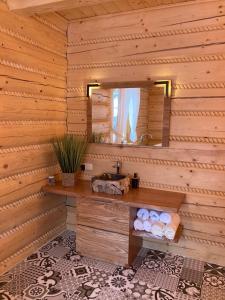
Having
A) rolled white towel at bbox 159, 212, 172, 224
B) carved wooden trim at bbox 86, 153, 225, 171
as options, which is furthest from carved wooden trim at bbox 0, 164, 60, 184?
rolled white towel at bbox 159, 212, 172, 224

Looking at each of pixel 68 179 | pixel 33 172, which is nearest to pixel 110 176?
pixel 68 179

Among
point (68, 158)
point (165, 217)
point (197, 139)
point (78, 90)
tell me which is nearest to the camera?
point (165, 217)

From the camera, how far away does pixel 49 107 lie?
8.90 ft

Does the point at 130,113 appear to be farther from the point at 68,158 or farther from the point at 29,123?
the point at 29,123

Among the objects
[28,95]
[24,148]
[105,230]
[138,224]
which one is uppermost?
[28,95]

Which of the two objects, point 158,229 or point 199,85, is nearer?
point 158,229

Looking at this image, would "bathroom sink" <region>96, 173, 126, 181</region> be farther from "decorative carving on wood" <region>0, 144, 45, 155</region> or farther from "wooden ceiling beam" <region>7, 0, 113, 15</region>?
"wooden ceiling beam" <region>7, 0, 113, 15</region>

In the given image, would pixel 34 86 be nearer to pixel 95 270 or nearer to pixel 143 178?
pixel 143 178

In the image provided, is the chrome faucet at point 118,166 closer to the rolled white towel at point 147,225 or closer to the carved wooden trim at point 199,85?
the rolled white towel at point 147,225

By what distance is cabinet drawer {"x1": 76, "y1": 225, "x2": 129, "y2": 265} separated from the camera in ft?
7.77

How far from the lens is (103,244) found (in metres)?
2.44

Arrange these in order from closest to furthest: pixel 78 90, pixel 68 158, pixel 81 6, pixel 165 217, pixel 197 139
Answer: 1. pixel 81 6
2. pixel 165 217
3. pixel 197 139
4. pixel 68 158
5. pixel 78 90

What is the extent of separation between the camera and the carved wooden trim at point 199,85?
7.55 feet

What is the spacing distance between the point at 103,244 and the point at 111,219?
0.28 metres
